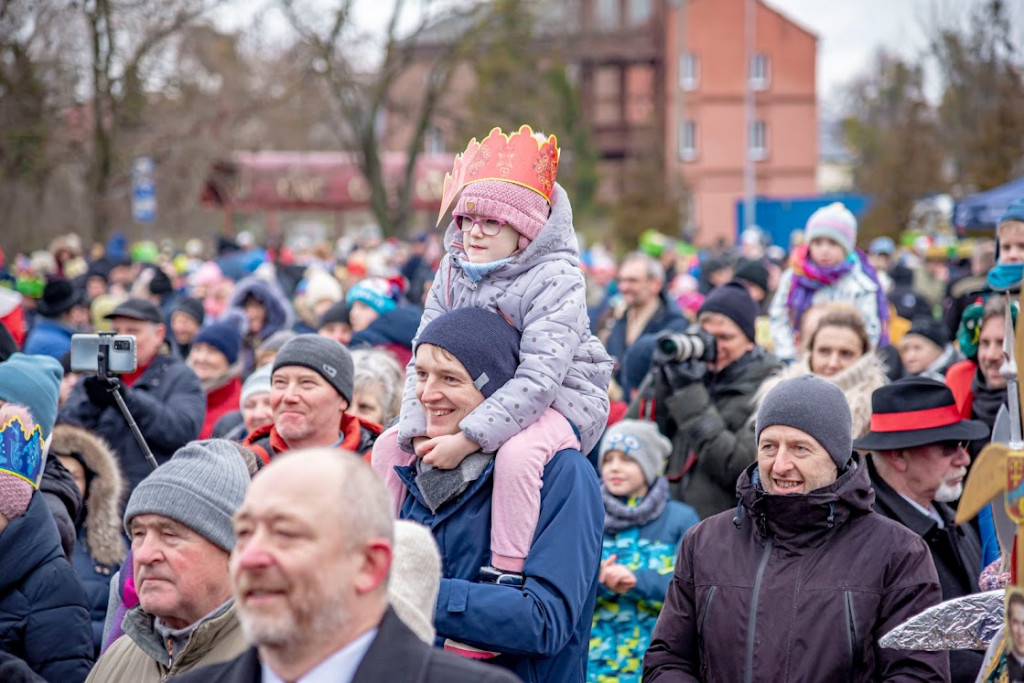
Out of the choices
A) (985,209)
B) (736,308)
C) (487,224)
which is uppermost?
(985,209)

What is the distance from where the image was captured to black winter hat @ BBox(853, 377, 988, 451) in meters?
4.31

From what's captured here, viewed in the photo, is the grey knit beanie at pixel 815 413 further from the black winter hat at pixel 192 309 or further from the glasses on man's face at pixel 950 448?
the black winter hat at pixel 192 309

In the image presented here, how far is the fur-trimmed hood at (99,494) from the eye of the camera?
4.76 metres

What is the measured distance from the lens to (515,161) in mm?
3686

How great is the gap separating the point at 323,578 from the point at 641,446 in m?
3.14

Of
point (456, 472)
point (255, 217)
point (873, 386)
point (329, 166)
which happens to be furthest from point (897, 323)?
point (255, 217)

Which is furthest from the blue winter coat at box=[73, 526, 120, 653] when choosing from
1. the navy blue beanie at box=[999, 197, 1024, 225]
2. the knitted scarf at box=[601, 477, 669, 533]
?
the navy blue beanie at box=[999, 197, 1024, 225]

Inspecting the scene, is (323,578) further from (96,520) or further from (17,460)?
(96,520)

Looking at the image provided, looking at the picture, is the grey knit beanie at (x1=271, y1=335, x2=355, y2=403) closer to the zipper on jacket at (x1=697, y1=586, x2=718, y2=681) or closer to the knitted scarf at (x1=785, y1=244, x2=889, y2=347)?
the zipper on jacket at (x1=697, y1=586, x2=718, y2=681)

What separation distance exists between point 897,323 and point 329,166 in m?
27.6

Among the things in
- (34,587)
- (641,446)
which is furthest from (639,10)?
(34,587)

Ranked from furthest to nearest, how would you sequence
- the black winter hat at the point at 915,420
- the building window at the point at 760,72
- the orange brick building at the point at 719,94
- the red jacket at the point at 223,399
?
the building window at the point at 760,72
the orange brick building at the point at 719,94
the red jacket at the point at 223,399
the black winter hat at the point at 915,420

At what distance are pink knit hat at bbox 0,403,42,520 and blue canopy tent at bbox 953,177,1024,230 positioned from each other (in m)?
12.3

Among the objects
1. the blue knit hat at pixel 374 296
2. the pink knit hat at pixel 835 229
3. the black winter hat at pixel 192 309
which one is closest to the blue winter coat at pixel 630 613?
the blue knit hat at pixel 374 296
